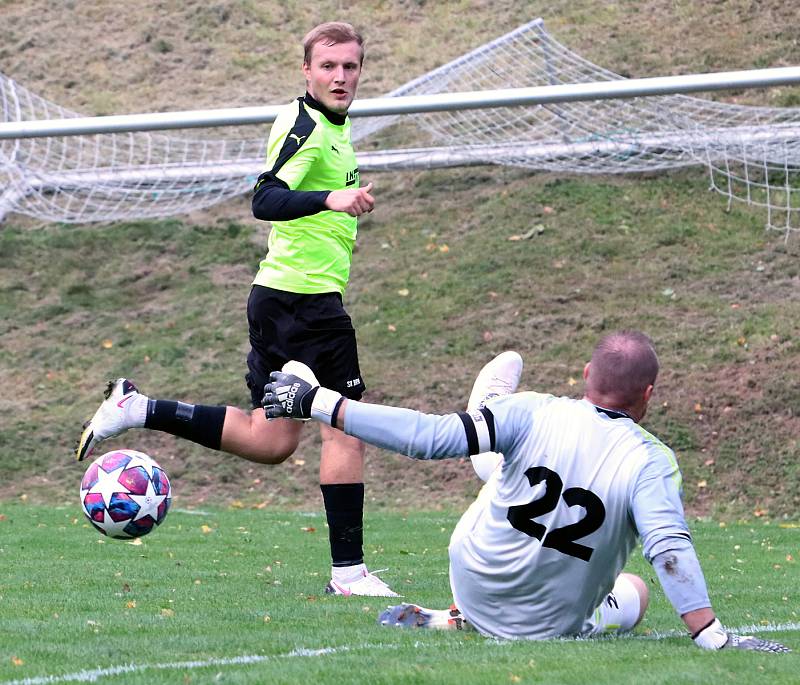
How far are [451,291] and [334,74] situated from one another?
33.9 feet

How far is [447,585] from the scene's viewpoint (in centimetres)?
664

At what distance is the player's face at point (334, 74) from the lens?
624 centimetres

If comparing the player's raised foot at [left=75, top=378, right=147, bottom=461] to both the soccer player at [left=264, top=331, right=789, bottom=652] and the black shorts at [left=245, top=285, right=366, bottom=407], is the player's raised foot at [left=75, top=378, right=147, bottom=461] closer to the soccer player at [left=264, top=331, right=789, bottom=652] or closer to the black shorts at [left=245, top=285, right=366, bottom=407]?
the black shorts at [left=245, top=285, right=366, bottom=407]

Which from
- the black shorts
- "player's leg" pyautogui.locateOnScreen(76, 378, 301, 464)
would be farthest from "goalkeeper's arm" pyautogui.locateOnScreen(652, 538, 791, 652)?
"player's leg" pyautogui.locateOnScreen(76, 378, 301, 464)

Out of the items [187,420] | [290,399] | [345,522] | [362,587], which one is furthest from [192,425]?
[290,399]

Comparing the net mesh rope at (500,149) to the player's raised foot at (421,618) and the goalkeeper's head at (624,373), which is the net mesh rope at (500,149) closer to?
the player's raised foot at (421,618)

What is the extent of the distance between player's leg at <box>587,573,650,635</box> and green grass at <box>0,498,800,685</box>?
0.10 m

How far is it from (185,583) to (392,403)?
312 inches

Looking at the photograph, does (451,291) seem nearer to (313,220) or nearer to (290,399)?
(313,220)

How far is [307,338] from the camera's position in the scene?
20.4ft

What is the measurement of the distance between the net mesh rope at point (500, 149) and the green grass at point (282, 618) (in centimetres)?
836

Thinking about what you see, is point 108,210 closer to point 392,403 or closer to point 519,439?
point 392,403

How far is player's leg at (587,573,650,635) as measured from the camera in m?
4.84

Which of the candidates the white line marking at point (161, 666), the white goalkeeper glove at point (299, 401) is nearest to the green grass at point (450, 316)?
the white line marking at point (161, 666)
